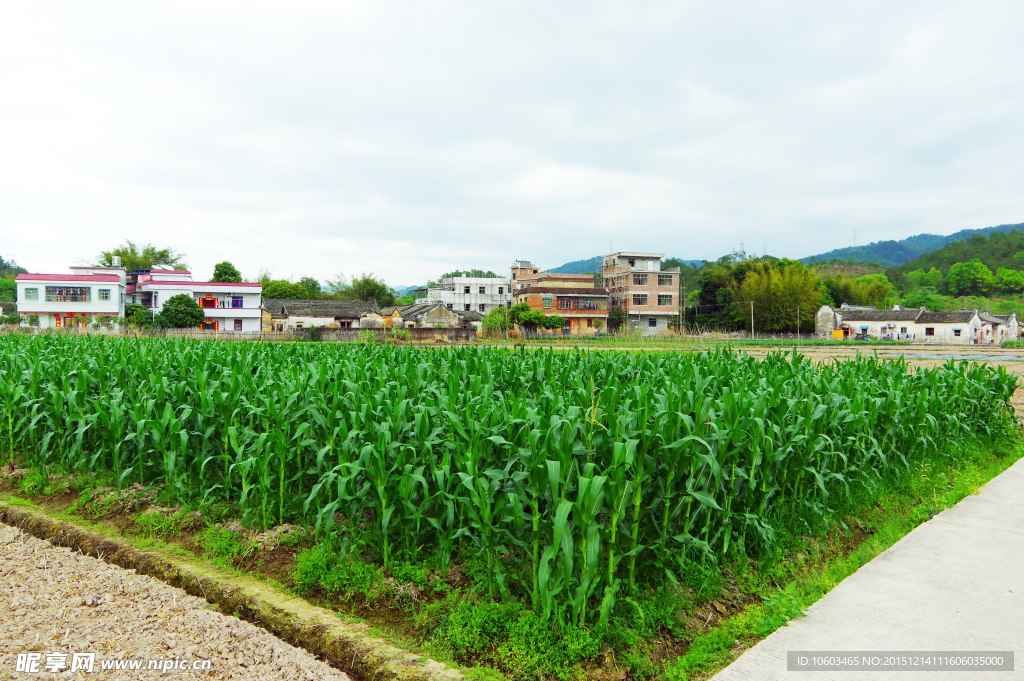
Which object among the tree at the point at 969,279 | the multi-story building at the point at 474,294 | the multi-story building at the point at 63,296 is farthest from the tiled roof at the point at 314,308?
the tree at the point at 969,279

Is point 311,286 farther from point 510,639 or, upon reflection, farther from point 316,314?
point 510,639

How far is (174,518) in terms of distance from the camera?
409cm

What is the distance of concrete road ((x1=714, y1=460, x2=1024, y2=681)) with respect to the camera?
2465 millimetres

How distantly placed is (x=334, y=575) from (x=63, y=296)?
2229 inches

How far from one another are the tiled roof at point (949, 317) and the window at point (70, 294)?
77027mm

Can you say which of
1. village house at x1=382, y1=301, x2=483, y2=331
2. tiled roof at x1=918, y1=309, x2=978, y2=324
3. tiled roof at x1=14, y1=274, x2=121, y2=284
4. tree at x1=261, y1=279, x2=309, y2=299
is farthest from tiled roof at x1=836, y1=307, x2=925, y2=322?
tiled roof at x1=14, y1=274, x2=121, y2=284

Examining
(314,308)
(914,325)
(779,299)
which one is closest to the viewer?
(779,299)

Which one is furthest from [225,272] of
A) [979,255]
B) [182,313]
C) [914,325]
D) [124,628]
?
[979,255]

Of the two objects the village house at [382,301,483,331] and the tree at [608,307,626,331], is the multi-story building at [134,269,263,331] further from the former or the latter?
the tree at [608,307,626,331]

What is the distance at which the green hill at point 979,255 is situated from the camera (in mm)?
100062

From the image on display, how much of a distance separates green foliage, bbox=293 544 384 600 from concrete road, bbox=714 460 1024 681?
1.77 meters

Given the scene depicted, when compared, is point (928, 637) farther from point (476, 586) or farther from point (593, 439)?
point (476, 586)

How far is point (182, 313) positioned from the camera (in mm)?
44844

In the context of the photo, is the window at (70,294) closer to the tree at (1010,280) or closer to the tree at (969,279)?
the tree at (969,279)
